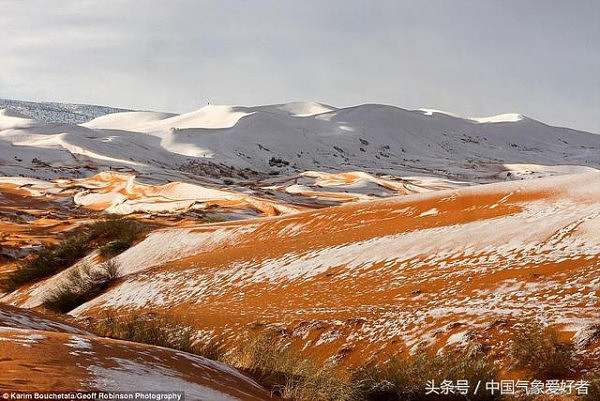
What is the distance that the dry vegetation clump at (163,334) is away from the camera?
6941 mm

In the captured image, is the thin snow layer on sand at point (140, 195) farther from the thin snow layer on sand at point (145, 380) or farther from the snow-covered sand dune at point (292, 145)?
the thin snow layer on sand at point (145, 380)

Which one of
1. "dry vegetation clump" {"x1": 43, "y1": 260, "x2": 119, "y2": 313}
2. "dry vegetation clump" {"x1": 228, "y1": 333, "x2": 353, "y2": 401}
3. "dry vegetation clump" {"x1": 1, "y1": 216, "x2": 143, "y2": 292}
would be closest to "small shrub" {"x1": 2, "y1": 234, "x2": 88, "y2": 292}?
"dry vegetation clump" {"x1": 1, "y1": 216, "x2": 143, "y2": 292}

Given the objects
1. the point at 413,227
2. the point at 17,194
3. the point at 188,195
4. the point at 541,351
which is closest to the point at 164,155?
the point at 17,194

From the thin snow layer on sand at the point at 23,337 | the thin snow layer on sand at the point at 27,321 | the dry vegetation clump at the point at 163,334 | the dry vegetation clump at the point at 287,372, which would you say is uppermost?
the thin snow layer on sand at the point at 23,337

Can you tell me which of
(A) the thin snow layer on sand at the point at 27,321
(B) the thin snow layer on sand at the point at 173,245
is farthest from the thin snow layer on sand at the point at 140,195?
(A) the thin snow layer on sand at the point at 27,321

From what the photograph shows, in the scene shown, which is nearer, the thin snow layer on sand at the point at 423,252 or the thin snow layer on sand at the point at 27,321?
the thin snow layer on sand at the point at 27,321

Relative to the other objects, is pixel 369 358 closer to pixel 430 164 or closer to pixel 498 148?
pixel 430 164

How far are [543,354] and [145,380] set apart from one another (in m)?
3.37

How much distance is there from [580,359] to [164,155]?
7492cm

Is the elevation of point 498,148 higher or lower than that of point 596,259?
higher

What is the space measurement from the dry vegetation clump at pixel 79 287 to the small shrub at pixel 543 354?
351 inches

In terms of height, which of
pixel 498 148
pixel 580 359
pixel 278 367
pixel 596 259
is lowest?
pixel 278 367

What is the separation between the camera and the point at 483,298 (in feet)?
22.0

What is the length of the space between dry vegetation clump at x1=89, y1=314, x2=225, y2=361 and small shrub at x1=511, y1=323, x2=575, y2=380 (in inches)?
132
